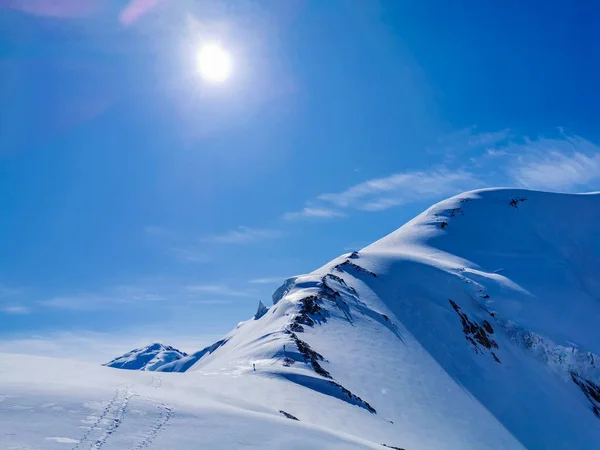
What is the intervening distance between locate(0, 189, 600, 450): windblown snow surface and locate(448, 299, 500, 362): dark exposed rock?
0.18 m

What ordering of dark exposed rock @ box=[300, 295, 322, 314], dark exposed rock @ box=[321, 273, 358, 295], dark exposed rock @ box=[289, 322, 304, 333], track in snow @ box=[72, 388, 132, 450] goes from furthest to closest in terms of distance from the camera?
dark exposed rock @ box=[321, 273, 358, 295] → dark exposed rock @ box=[300, 295, 322, 314] → dark exposed rock @ box=[289, 322, 304, 333] → track in snow @ box=[72, 388, 132, 450]

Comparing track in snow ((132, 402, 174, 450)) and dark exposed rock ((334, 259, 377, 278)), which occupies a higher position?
dark exposed rock ((334, 259, 377, 278))

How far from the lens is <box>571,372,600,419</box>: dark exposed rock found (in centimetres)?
4178

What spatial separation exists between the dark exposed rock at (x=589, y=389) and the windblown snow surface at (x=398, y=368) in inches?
6.0

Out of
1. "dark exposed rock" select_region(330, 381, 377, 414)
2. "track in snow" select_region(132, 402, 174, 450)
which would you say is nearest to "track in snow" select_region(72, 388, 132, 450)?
"track in snow" select_region(132, 402, 174, 450)

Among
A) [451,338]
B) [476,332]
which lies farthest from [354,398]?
[476,332]

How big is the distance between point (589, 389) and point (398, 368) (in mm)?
23929

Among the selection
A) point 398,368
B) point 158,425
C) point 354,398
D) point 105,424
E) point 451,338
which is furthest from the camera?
point 451,338

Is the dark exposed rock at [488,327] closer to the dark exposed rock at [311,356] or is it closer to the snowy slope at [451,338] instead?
the snowy slope at [451,338]

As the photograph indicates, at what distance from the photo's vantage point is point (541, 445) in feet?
107

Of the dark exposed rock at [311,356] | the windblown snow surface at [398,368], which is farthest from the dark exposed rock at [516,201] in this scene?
the dark exposed rock at [311,356]

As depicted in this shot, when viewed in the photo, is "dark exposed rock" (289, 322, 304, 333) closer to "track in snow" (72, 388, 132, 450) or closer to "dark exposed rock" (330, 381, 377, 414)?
"dark exposed rock" (330, 381, 377, 414)

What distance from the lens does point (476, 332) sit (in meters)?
43.8

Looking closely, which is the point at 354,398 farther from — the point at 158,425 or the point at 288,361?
the point at 158,425
